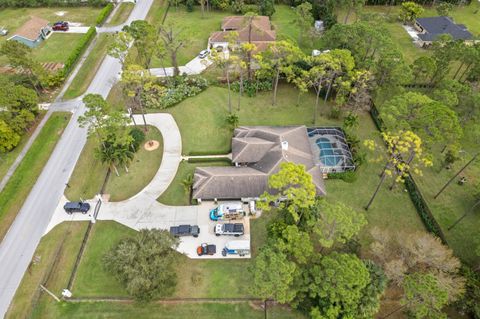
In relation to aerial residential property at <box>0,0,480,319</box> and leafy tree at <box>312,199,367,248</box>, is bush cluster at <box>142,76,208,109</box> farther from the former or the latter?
leafy tree at <box>312,199,367,248</box>

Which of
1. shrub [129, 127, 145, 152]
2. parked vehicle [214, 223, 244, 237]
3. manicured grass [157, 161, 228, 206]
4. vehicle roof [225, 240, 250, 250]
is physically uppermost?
shrub [129, 127, 145, 152]

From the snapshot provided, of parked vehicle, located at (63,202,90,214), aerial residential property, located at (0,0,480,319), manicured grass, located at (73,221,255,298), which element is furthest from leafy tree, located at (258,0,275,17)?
manicured grass, located at (73,221,255,298)

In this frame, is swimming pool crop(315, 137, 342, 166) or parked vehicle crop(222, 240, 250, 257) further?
swimming pool crop(315, 137, 342, 166)

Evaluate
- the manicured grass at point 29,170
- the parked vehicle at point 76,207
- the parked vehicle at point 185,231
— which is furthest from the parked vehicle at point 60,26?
the parked vehicle at point 185,231

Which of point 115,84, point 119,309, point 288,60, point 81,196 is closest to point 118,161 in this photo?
point 81,196

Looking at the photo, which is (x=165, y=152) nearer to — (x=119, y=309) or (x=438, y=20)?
(x=119, y=309)

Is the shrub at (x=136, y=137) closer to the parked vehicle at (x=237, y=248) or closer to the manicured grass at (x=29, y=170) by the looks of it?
the manicured grass at (x=29, y=170)

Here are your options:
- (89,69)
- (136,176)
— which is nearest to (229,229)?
(136,176)

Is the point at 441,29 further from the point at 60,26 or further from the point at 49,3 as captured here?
the point at 49,3
